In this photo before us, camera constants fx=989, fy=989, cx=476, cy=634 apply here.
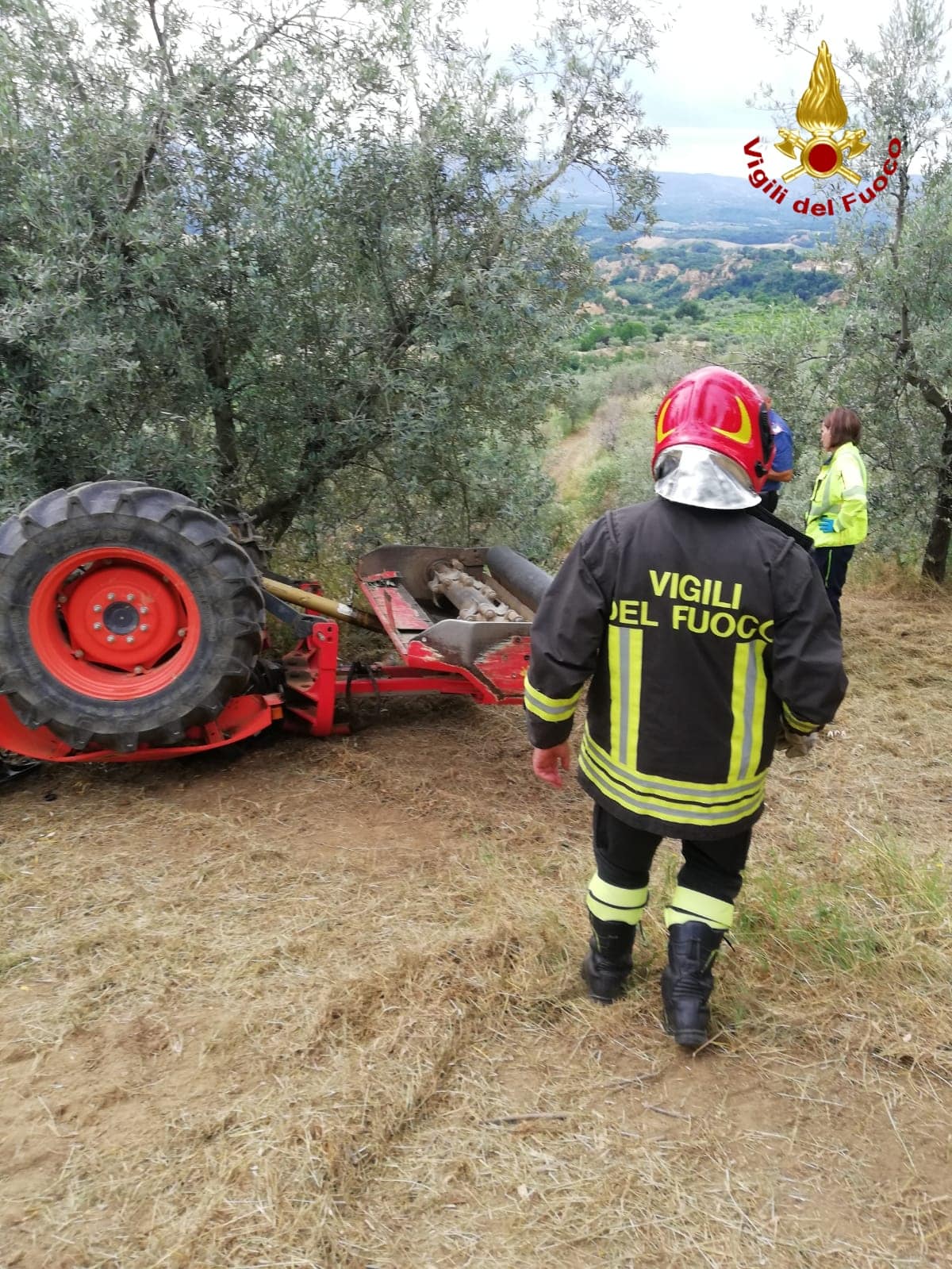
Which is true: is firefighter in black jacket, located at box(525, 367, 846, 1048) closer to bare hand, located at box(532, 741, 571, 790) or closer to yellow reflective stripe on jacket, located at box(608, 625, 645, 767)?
yellow reflective stripe on jacket, located at box(608, 625, 645, 767)

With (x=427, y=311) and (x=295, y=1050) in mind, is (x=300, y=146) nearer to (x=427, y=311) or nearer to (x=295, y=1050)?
(x=427, y=311)

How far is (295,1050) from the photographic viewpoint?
2.68 meters

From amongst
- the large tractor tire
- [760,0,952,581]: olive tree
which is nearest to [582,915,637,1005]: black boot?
the large tractor tire

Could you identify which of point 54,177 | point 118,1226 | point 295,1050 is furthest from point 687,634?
point 54,177

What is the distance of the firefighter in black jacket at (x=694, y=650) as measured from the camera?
2.45 m

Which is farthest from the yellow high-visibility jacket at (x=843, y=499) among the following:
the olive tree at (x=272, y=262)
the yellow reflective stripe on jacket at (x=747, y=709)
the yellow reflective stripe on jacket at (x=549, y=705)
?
the yellow reflective stripe on jacket at (x=549, y=705)

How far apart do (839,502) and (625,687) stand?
4.26 m

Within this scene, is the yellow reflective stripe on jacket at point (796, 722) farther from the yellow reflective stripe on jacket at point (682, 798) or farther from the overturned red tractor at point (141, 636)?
the overturned red tractor at point (141, 636)

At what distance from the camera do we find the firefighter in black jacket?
2.45 metres

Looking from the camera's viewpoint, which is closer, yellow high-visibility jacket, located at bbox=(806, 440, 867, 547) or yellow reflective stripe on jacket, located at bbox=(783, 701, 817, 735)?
yellow reflective stripe on jacket, located at bbox=(783, 701, 817, 735)

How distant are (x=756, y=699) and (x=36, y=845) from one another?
2.98m

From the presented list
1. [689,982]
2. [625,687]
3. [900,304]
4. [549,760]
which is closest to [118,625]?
[549,760]

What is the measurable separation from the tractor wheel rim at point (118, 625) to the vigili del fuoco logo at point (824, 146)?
21.4ft

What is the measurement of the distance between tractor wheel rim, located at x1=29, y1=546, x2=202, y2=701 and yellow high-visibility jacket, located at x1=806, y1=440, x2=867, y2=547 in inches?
159
